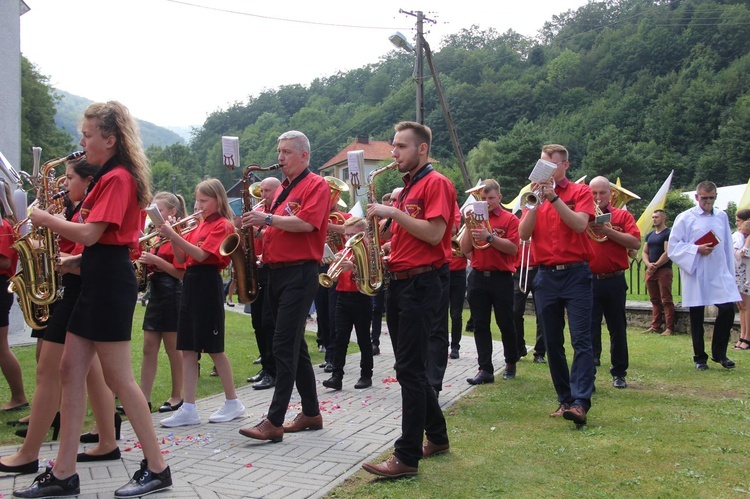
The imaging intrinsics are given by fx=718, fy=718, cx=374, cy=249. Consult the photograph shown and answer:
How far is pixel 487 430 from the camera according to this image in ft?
19.8

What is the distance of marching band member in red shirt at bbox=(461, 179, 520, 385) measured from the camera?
27.5 ft

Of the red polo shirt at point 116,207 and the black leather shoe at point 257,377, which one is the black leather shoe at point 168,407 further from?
the red polo shirt at point 116,207

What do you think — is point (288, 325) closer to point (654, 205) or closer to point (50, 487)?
point (50, 487)

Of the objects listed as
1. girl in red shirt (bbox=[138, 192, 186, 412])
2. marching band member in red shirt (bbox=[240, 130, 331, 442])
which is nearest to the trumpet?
girl in red shirt (bbox=[138, 192, 186, 412])

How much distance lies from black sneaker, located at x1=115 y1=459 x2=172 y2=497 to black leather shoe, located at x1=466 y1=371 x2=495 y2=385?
15.0 feet

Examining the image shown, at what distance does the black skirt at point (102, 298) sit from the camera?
4.29m

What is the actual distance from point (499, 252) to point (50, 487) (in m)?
5.51

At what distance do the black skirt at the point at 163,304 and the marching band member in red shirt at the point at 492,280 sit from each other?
11.0 ft

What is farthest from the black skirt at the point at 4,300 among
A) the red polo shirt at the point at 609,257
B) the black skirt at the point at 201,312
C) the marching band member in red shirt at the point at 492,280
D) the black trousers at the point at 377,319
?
the red polo shirt at the point at 609,257

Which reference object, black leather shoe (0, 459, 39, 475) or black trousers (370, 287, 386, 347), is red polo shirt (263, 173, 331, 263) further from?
black trousers (370, 287, 386, 347)

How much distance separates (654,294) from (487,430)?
886cm

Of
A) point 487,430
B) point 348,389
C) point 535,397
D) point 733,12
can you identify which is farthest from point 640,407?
point 733,12

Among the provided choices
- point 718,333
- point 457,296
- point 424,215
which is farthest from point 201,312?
point 718,333

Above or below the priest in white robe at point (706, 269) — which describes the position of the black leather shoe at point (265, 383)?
below
